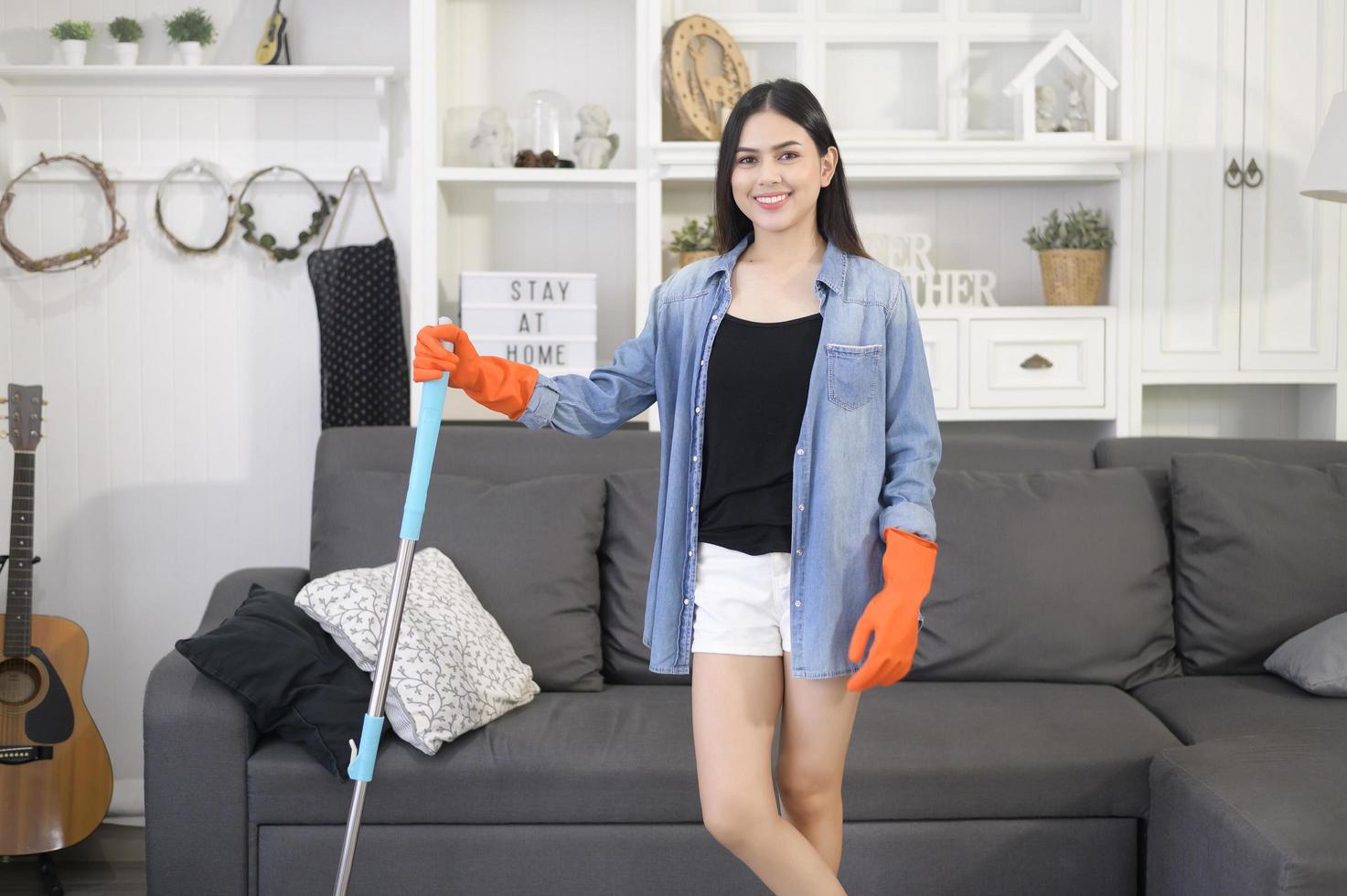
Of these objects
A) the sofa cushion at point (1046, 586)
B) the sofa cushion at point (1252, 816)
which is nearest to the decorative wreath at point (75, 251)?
the sofa cushion at point (1046, 586)

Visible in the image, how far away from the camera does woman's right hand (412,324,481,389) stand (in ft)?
5.07

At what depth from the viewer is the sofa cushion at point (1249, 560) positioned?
2.51 meters

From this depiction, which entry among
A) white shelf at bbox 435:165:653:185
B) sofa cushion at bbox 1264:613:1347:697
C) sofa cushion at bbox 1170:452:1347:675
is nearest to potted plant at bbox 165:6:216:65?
white shelf at bbox 435:165:653:185

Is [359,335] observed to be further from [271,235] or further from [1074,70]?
[1074,70]

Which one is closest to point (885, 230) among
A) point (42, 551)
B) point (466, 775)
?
point (466, 775)

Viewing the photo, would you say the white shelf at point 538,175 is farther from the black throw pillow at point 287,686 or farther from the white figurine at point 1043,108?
the black throw pillow at point 287,686

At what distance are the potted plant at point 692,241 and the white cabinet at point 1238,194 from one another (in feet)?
3.46

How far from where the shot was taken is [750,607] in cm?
159

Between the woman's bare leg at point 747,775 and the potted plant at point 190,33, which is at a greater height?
the potted plant at point 190,33

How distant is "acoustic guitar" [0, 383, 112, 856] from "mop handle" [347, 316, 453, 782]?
50.0 inches

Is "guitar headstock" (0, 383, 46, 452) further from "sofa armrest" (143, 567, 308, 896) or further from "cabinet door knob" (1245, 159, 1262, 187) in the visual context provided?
"cabinet door knob" (1245, 159, 1262, 187)

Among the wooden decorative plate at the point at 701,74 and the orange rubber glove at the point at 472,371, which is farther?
the wooden decorative plate at the point at 701,74

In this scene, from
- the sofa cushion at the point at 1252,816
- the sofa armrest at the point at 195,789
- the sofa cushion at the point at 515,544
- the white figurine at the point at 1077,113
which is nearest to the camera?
the sofa cushion at the point at 1252,816

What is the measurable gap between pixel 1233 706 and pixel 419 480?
5.30 ft
